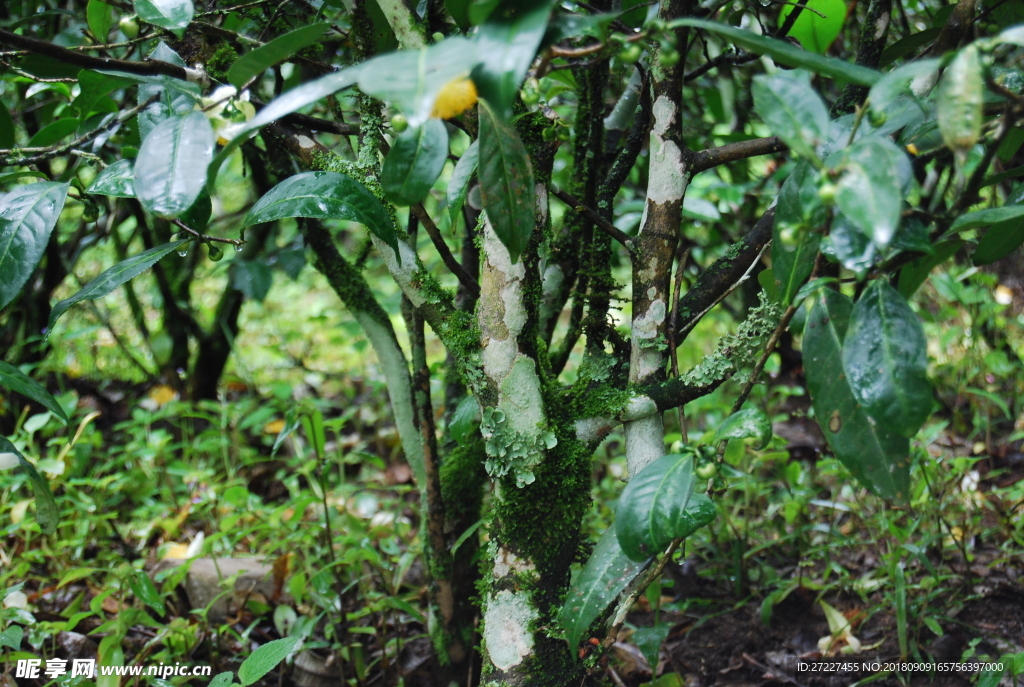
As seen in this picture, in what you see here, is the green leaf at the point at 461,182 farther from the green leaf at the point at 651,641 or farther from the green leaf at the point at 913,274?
the green leaf at the point at 651,641

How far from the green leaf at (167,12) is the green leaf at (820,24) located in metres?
0.76

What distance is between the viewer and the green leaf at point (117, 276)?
29.6 inches

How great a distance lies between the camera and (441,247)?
870 mm

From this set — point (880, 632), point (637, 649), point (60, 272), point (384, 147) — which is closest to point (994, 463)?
point (880, 632)

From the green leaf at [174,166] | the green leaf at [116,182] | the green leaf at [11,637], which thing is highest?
the green leaf at [174,166]

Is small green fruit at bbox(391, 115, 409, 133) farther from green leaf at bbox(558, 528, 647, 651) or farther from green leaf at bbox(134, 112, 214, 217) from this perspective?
green leaf at bbox(558, 528, 647, 651)

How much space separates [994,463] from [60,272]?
245 cm

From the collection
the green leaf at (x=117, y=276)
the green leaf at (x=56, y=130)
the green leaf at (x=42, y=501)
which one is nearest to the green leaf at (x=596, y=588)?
the green leaf at (x=117, y=276)

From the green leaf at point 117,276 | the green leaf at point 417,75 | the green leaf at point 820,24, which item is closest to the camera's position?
the green leaf at point 417,75

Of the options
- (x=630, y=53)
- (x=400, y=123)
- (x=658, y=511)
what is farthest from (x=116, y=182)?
(x=658, y=511)

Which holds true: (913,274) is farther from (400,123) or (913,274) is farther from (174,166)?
(174,166)

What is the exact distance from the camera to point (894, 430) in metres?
0.56

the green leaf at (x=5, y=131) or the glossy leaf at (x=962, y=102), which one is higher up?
the glossy leaf at (x=962, y=102)

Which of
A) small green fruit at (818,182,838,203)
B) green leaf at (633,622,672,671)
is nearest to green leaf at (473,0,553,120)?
small green fruit at (818,182,838,203)
